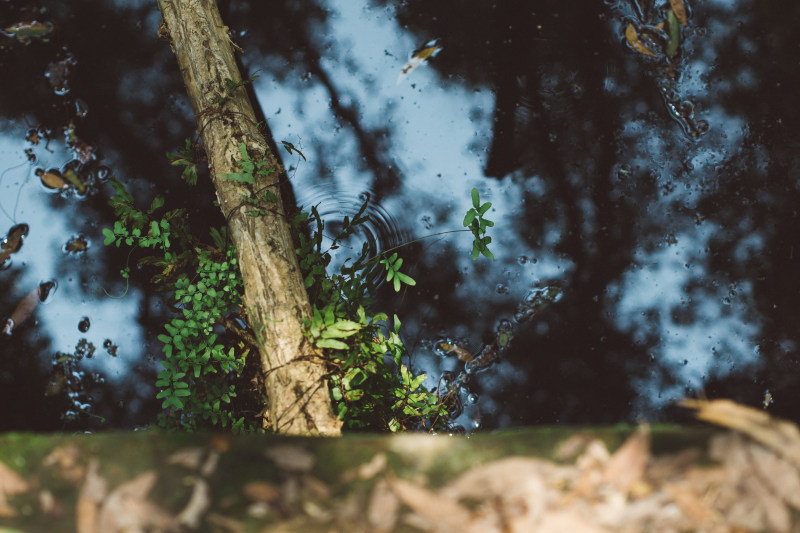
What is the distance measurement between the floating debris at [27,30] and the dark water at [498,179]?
5cm

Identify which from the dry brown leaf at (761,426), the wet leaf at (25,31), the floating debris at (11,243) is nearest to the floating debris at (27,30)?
the wet leaf at (25,31)

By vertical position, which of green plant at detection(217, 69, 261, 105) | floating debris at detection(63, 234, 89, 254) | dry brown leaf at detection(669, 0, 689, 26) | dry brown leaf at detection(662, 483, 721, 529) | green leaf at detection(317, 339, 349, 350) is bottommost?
dry brown leaf at detection(662, 483, 721, 529)

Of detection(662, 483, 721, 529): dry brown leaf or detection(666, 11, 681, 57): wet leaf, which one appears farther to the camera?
detection(666, 11, 681, 57): wet leaf

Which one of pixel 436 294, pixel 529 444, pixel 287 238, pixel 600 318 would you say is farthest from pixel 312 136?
pixel 529 444

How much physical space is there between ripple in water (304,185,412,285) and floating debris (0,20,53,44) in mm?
1890

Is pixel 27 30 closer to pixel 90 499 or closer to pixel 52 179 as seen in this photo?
pixel 52 179

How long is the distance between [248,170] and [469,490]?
154 centimetres

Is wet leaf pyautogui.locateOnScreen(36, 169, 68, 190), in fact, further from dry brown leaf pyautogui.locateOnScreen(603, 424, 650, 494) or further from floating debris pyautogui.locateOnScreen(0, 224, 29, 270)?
dry brown leaf pyautogui.locateOnScreen(603, 424, 650, 494)

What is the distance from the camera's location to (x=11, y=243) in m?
2.71

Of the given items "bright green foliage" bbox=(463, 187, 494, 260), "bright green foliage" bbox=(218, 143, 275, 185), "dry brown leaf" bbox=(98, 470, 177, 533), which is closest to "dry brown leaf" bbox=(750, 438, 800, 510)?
"bright green foliage" bbox=(463, 187, 494, 260)

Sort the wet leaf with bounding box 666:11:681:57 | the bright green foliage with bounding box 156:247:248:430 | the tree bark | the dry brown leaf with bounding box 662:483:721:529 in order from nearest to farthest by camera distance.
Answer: the dry brown leaf with bounding box 662:483:721:529, the tree bark, the bright green foliage with bounding box 156:247:248:430, the wet leaf with bounding box 666:11:681:57

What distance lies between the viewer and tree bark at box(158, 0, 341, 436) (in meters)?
1.92

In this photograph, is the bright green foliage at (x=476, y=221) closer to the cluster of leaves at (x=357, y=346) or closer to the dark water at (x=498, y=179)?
the cluster of leaves at (x=357, y=346)

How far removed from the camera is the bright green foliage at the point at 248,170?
2.05 meters
